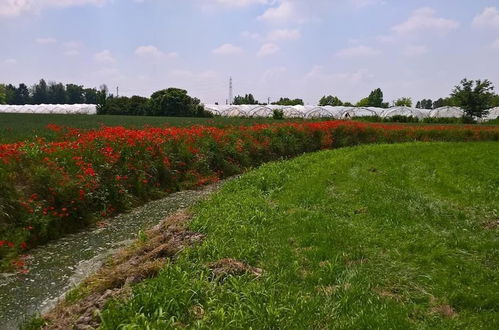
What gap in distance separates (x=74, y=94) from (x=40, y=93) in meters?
9.22

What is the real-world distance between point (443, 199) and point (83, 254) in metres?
7.57

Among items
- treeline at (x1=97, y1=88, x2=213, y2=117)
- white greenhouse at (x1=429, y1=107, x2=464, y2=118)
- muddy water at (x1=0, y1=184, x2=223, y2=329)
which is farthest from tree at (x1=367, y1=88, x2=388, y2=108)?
muddy water at (x1=0, y1=184, x2=223, y2=329)

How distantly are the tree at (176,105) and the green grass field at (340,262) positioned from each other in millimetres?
46478

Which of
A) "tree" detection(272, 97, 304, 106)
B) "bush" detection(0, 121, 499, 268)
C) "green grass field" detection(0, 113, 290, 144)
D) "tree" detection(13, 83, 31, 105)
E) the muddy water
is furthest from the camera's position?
"tree" detection(13, 83, 31, 105)

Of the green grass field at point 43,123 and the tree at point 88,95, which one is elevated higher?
the tree at point 88,95

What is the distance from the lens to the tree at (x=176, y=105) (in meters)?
55.5

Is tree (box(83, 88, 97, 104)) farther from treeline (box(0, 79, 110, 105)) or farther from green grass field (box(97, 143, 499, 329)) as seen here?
green grass field (box(97, 143, 499, 329))

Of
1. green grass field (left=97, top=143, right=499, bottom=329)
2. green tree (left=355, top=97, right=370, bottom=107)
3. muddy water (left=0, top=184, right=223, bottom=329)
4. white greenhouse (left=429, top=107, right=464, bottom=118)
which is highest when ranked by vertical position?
green tree (left=355, top=97, right=370, bottom=107)

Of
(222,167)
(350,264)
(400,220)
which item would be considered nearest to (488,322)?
(350,264)

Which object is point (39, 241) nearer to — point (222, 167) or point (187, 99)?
point (222, 167)

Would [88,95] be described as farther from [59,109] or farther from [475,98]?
[475,98]

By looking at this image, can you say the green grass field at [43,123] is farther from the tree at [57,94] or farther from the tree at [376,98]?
the tree at [57,94]

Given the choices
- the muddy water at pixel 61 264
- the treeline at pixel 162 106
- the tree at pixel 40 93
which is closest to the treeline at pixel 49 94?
the tree at pixel 40 93

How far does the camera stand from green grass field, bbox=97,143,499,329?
161 inches
